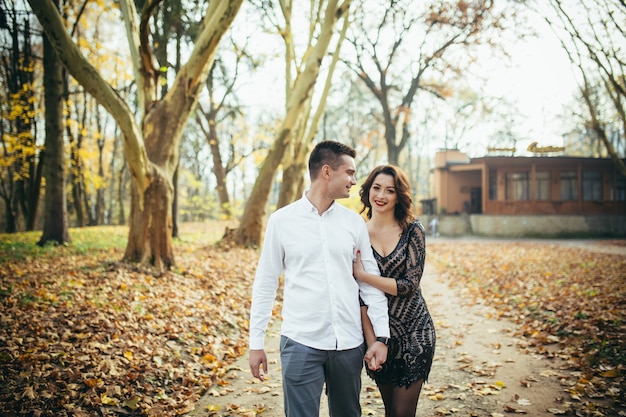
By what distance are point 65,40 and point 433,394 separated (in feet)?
23.1

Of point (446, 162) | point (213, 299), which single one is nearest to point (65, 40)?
point (213, 299)

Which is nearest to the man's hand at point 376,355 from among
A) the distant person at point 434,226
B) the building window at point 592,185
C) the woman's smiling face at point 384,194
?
the woman's smiling face at point 384,194

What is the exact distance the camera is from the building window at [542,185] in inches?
1166

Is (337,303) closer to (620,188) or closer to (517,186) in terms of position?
(517,186)

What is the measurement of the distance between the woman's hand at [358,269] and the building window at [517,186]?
1193 inches

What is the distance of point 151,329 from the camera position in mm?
5445

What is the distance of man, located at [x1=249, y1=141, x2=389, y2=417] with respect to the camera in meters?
2.39

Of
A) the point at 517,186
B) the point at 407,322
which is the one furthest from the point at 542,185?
the point at 407,322

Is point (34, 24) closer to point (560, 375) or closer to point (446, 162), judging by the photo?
point (560, 375)

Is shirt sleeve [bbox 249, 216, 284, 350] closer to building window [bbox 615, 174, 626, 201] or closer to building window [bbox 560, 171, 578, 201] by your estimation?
building window [bbox 560, 171, 578, 201]

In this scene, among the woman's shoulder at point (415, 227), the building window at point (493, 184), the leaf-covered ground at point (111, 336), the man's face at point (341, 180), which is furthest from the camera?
the building window at point (493, 184)

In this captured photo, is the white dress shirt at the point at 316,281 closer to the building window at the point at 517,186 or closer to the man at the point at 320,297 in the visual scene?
the man at the point at 320,297

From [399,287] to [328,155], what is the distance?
0.99m

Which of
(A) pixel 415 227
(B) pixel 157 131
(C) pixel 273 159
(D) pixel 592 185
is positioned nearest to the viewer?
(A) pixel 415 227
